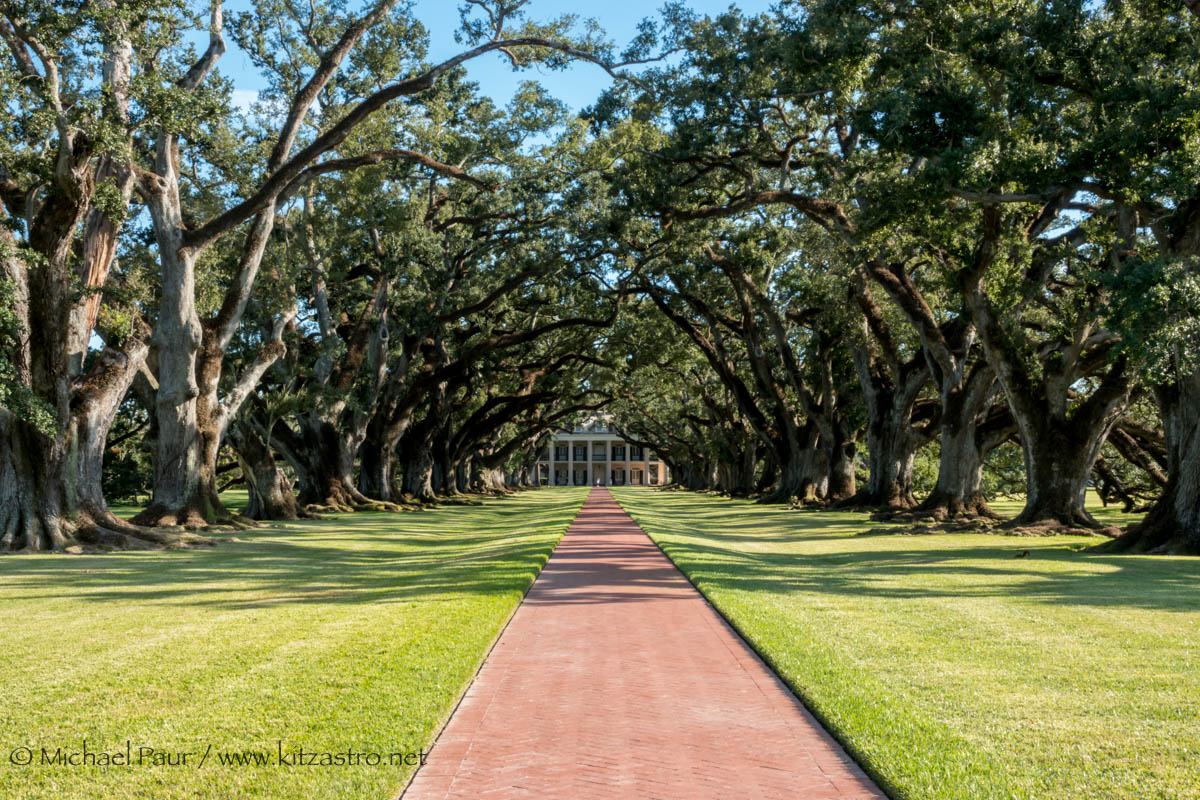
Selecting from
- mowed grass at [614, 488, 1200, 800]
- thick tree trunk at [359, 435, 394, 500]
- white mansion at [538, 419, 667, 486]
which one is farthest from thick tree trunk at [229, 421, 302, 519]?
white mansion at [538, 419, 667, 486]

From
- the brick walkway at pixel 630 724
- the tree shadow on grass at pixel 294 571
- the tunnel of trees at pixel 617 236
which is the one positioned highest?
the tunnel of trees at pixel 617 236

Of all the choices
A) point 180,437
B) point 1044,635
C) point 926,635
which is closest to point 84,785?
point 926,635

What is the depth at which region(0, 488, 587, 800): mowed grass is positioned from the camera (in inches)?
183

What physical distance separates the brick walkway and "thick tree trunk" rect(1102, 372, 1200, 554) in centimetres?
1047

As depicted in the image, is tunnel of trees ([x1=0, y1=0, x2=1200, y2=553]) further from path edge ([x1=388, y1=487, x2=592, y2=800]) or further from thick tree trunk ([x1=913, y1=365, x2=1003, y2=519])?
path edge ([x1=388, y1=487, x2=592, y2=800])

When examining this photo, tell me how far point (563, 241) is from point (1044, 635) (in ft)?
70.7

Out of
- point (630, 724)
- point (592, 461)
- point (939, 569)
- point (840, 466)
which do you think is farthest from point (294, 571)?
point (592, 461)

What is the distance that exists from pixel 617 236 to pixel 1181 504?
48.0 feet

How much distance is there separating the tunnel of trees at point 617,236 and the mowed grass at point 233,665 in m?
5.21

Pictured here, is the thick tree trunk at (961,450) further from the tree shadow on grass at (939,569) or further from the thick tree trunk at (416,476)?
the thick tree trunk at (416,476)

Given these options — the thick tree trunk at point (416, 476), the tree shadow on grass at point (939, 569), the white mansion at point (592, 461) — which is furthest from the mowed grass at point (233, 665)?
the white mansion at point (592, 461)

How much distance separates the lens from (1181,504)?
1597 cm

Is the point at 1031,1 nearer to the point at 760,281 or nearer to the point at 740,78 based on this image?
the point at 740,78

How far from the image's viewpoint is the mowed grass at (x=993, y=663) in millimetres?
4707
